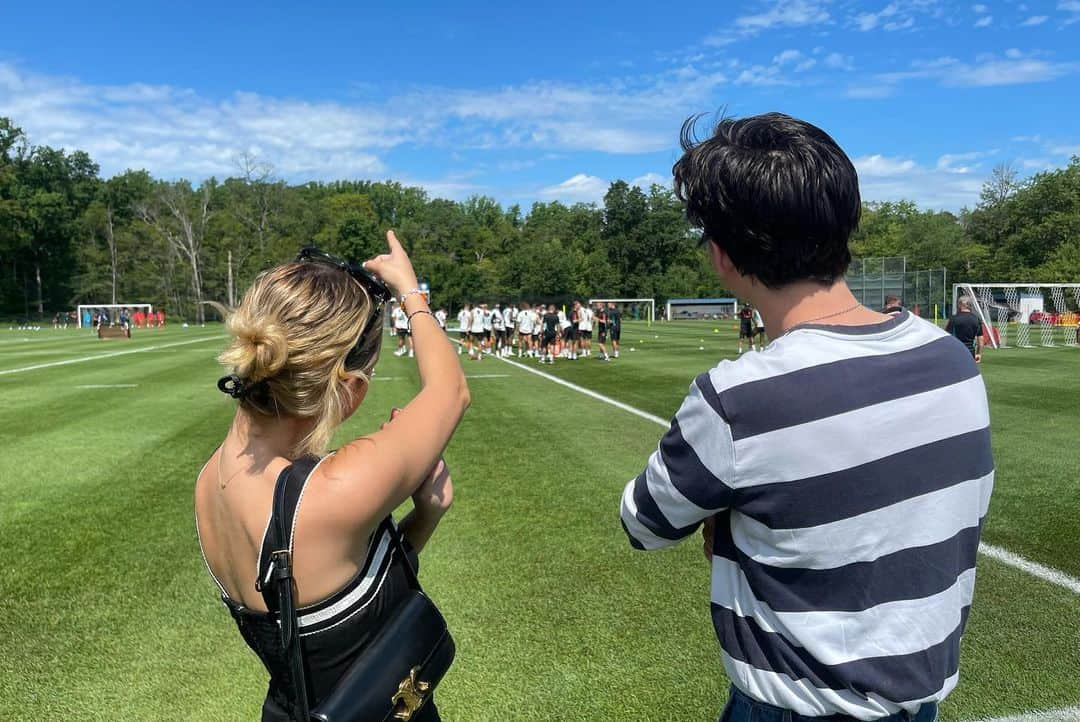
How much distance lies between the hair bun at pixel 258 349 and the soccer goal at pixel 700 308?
7985cm

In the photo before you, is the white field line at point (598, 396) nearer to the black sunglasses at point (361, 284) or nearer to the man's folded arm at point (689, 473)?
the black sunglasses at point (361, 284)

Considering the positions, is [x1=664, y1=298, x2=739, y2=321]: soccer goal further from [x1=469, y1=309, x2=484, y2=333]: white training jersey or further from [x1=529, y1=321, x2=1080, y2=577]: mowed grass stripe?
[x1=469, y1=309, x2=484, y2=333]: white training jersey

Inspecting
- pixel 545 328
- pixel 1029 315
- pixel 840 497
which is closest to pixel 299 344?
pixel 840 497

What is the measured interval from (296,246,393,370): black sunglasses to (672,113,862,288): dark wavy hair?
2.86 feet

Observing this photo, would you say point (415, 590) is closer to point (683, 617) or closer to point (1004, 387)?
point (683, 617)

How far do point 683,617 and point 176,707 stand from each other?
285cm

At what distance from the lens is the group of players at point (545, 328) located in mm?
25381

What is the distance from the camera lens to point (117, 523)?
671 cm

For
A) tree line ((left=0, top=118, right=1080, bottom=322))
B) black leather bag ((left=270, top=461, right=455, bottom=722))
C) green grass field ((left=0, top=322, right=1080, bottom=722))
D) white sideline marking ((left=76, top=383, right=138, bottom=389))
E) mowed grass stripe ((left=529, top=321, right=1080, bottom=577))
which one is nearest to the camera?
black leather bag ((left=270, top=461, right=455, bottom=722))

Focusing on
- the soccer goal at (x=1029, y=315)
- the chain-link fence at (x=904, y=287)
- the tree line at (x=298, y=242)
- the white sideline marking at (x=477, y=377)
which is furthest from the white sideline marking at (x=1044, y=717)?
the tree line at (x=298, y=242)

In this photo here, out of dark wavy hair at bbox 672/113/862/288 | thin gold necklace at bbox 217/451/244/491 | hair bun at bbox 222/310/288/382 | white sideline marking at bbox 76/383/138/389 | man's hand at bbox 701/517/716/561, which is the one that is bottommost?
white sideline marking at bbox 76/383/138/389

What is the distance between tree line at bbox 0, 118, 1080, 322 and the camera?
78.9 m

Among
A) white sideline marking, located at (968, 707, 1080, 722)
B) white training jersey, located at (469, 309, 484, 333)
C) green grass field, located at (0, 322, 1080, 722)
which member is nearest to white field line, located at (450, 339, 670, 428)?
green grass field, located at (0, 322, 1080, 722)

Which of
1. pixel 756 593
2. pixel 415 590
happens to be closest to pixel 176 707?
pixel 415 590
